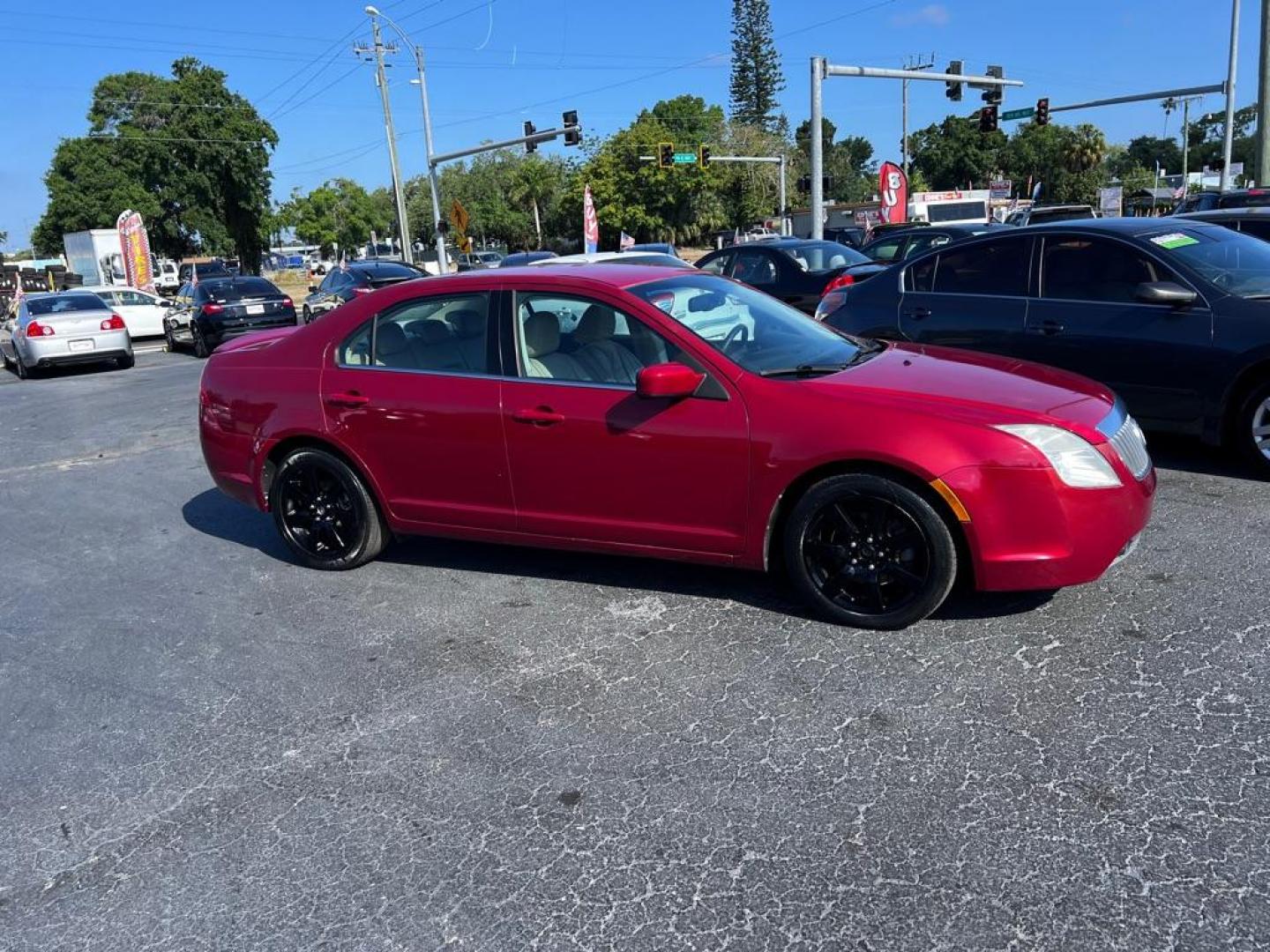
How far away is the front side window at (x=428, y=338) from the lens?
4.93 meters

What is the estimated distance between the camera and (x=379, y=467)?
204 inches

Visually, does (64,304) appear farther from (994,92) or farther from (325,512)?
(994,92)

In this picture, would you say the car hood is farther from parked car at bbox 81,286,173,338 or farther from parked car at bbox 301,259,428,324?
parked car at bbox 81,286,173,338

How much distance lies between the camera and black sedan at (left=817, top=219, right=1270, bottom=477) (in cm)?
606

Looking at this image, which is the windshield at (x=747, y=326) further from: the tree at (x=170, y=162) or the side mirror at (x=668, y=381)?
the tree at (x=170, y=162)

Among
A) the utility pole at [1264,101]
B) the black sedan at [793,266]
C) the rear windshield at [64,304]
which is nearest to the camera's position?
the black sedan at [793,266]

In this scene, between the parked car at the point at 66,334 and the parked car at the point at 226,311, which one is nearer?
the parked car at the point at 66,334

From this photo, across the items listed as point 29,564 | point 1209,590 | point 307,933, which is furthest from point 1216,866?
point 29,564

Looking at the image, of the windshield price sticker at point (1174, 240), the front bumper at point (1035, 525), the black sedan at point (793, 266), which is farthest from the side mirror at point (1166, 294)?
the black sedan at point (793, 266)

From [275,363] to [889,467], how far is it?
3.39 m

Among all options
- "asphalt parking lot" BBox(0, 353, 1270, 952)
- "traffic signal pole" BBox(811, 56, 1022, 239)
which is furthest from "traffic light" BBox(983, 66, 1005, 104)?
"asphalt parking lot" BBox(0, 353, 1270, 952)

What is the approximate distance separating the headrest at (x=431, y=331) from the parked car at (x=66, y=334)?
47.5 feet

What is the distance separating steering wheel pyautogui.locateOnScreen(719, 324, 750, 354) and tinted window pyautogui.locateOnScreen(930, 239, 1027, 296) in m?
3.12

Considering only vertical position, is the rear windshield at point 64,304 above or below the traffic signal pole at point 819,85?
below
